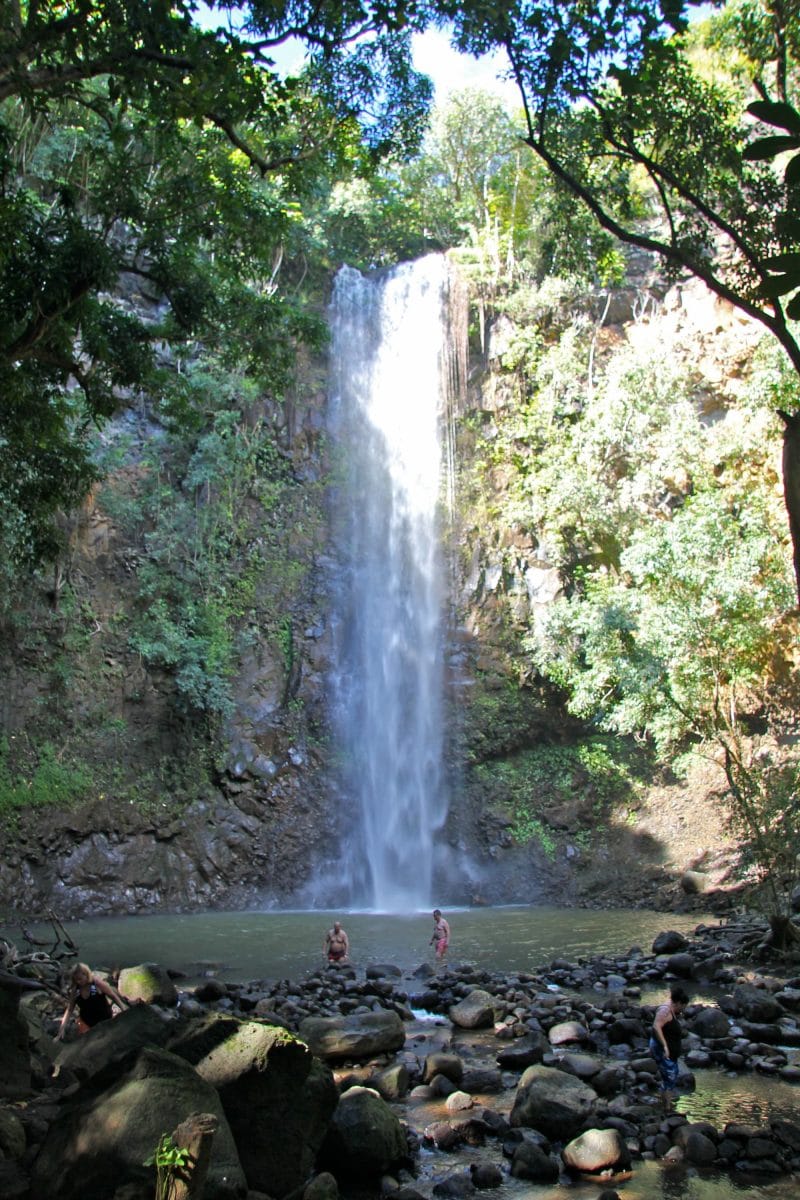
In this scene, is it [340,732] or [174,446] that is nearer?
[340,732]

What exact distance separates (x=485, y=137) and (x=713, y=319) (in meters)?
12.2

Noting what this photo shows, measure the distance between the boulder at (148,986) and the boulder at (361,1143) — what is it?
4.66 meters

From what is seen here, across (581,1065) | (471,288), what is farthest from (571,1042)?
(471,288)

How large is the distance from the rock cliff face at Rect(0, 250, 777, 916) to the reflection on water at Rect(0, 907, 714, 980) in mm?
1643

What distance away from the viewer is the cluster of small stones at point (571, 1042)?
227 inches

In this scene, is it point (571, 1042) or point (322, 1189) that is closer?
point (322, 1189)

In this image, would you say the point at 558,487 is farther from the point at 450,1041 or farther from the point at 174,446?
the point at 450,1041

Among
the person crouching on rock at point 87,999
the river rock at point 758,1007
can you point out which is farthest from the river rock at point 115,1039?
the river rock at point 758,1007

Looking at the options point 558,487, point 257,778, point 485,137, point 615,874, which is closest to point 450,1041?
point 615,874

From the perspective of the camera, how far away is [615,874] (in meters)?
20.0

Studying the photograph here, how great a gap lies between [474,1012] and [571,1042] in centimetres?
120

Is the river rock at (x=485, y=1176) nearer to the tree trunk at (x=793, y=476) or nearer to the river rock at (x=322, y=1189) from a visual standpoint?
the river rock at (x=322, y=1189)

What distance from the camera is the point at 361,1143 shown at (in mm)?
5527

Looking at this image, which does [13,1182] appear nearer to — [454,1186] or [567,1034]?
[454,1186]
